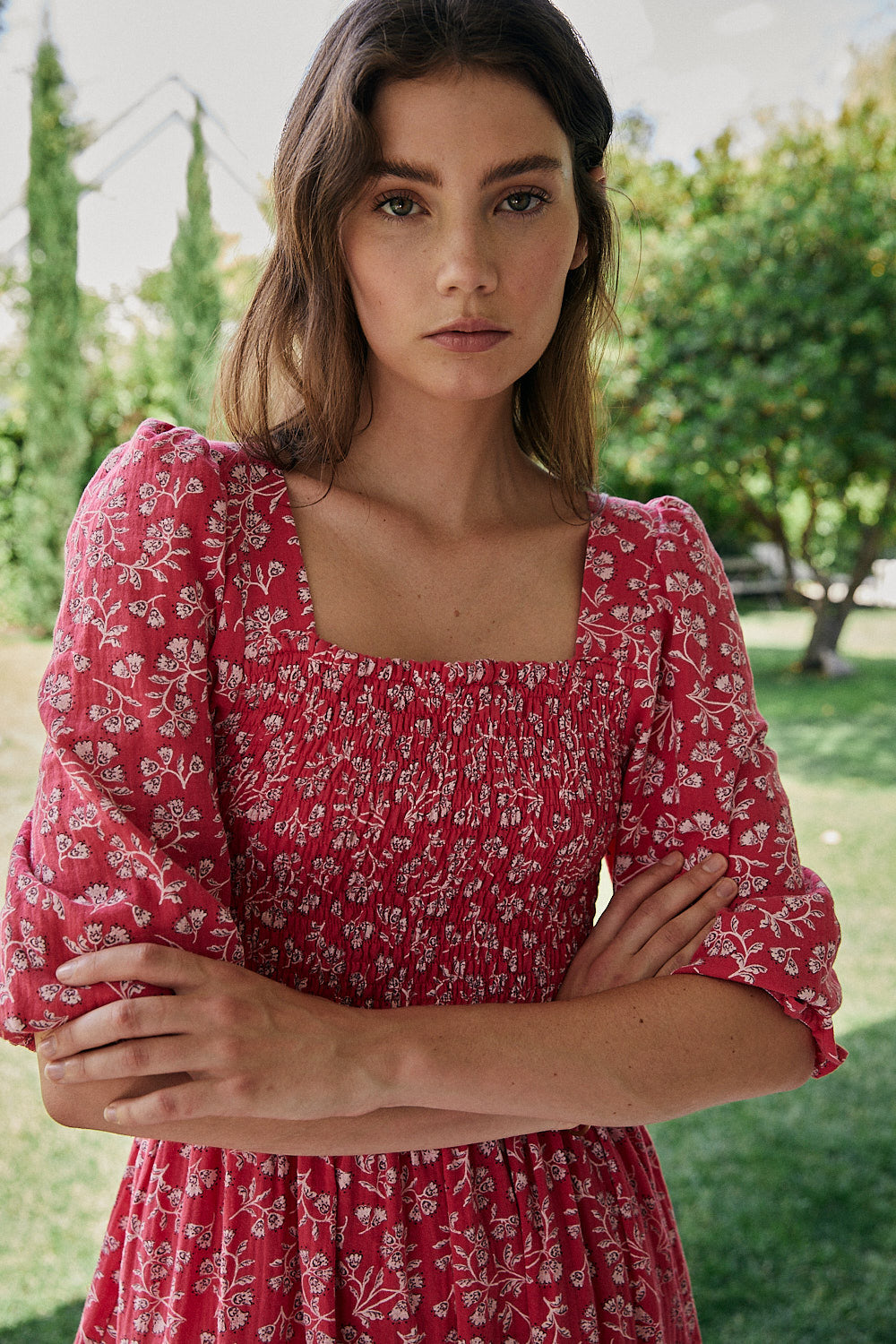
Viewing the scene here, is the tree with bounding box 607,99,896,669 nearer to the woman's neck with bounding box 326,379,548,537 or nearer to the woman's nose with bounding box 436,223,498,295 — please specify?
the woman's neck with bounding box 326,379,548,537

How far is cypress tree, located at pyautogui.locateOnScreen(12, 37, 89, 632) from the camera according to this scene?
14.3 feet

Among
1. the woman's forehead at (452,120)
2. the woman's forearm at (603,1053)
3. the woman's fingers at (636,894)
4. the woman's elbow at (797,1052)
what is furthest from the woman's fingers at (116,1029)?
the woman's forehead at (452,120)

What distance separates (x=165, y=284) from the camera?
495cm

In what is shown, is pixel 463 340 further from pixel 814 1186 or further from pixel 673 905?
pixel 814 1186

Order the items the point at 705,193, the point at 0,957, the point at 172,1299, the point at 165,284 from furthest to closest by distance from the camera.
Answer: the point at 705,193, the point at 165,284, the point at 172,1299, the point at 0,957

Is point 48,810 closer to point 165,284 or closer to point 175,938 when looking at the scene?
point 175,938

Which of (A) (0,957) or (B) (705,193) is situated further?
(B) (705,193)

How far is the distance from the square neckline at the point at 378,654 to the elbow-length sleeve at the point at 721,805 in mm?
83

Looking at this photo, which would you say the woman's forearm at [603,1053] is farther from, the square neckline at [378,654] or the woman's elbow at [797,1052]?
the square neckline at [378,654]

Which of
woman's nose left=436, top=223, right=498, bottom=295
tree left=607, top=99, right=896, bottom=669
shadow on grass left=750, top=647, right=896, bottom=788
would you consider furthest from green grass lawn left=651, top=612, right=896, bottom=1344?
tree left=607, top=99, right=896, bottom=669

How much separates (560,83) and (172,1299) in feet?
4.44

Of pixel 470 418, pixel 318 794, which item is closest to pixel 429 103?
pixel 470 418

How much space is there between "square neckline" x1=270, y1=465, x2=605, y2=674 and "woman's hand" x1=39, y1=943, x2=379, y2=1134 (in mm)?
350

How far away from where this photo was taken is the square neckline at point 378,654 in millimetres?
1253
